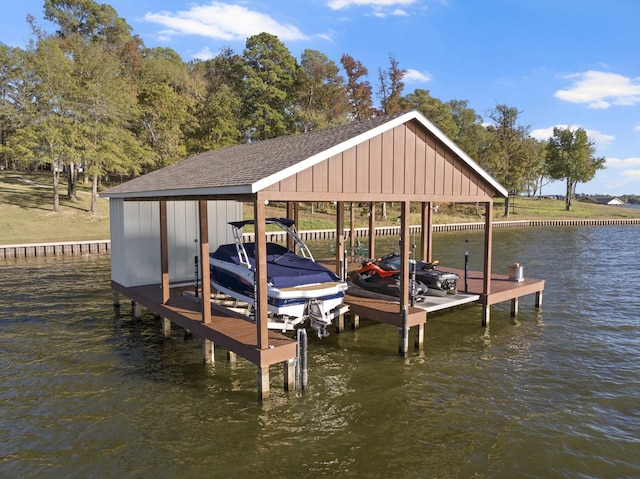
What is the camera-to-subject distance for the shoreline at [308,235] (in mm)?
28531

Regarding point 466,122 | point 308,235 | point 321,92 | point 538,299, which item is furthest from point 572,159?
point 538,299

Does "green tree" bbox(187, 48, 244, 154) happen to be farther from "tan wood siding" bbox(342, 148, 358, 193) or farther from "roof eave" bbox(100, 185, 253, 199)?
"tan wood siding" bbox(342, 148, 358, 193)

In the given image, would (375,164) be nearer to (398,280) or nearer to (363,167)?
(363,167)

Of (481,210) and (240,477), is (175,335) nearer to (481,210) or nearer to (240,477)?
(240,477)

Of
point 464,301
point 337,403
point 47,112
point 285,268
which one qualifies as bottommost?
point 337,403

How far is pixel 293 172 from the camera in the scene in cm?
940

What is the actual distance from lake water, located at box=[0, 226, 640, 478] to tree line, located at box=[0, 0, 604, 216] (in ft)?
92.1

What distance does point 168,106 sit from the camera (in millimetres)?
45281

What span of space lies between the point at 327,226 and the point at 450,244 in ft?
41.3

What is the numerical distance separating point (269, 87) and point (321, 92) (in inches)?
257

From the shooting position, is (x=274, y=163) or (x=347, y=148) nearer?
(x=274, y=163)

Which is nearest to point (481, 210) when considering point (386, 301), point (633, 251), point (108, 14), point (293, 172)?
point (633, 251)

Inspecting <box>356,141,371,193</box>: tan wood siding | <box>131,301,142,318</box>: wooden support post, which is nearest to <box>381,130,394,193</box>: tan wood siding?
<box>356,141,371,193</box>: tan wood siding

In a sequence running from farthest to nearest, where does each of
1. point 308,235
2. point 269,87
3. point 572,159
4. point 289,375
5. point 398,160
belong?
1. point 572,159
2. point 269,87
3. point 308,235
4. point 398,160
5. point 289,375
